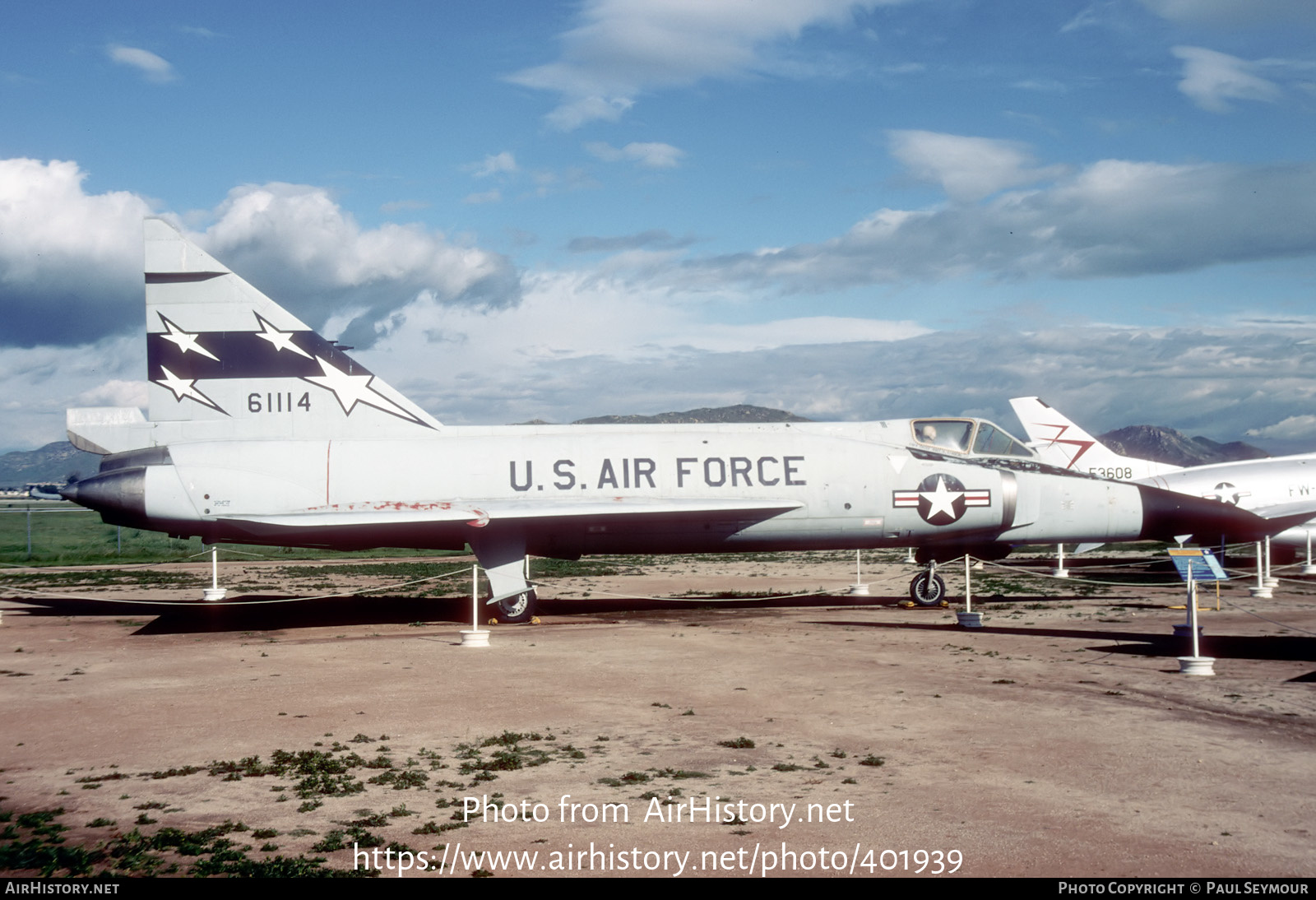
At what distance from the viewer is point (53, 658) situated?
1230 centimetres

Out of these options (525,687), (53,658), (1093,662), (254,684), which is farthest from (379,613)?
(1093,662)

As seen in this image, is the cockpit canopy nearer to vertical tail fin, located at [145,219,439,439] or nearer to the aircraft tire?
the aircraft tire

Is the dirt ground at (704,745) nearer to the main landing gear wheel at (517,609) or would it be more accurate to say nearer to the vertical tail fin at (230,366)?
the main landing gear wheel at (517,609)

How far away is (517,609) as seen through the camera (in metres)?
15.6

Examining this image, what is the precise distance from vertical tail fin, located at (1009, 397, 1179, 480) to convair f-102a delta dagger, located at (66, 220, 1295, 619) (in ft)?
42.2

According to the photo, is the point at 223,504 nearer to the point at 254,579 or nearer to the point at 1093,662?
the point at 254,579

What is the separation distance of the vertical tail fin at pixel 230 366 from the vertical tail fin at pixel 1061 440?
71.7ft

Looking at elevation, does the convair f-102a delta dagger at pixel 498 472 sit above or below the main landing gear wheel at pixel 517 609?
above

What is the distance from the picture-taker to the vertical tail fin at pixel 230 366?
16.1 metres

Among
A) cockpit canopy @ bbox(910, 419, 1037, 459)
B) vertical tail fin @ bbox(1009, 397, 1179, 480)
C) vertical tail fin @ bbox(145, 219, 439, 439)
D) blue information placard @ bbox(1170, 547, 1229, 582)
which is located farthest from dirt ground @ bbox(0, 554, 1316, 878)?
vertical tail fin @ bbox(1009, 397, 1179, 480)

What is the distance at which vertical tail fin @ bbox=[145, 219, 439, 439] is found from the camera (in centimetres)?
1608

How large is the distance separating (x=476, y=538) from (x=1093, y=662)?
30.5 feet

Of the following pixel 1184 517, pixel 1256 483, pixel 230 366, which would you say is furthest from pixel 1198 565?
pixel 1256 483

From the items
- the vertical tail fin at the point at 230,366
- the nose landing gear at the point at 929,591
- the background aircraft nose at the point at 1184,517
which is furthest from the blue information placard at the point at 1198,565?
the vertical tail fin at the point at 230,366
